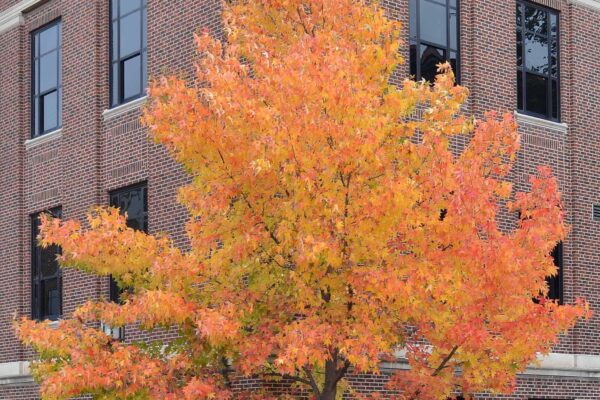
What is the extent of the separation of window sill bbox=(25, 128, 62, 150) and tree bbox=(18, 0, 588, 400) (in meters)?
10.2

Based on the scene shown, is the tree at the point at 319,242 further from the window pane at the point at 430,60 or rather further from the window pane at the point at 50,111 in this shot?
the window pane at the point at 50,111

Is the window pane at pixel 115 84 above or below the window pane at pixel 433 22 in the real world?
below

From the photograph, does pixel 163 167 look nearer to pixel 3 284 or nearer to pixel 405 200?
pixel 3 284

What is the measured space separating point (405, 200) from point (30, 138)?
14676 mm

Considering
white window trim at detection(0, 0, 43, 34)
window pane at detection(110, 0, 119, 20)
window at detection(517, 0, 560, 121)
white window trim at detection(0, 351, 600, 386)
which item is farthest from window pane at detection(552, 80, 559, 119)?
white window trim at detection(0, 0, 43, 34)

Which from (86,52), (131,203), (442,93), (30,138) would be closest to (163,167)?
(131,203)

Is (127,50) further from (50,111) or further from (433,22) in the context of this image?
(433,22)

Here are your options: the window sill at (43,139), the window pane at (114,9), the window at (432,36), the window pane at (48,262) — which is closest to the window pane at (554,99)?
the window at (432,36)

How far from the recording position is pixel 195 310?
561 inches

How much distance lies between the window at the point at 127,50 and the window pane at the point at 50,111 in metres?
2.46

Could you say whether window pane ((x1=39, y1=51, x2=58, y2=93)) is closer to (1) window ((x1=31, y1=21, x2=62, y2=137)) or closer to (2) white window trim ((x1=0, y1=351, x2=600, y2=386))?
(1) window ((x1=31, y1=21, x2=62, y2=137))

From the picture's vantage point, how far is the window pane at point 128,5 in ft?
75.2

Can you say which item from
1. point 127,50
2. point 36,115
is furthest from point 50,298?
point 127,50

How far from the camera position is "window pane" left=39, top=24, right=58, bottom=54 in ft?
83.5
